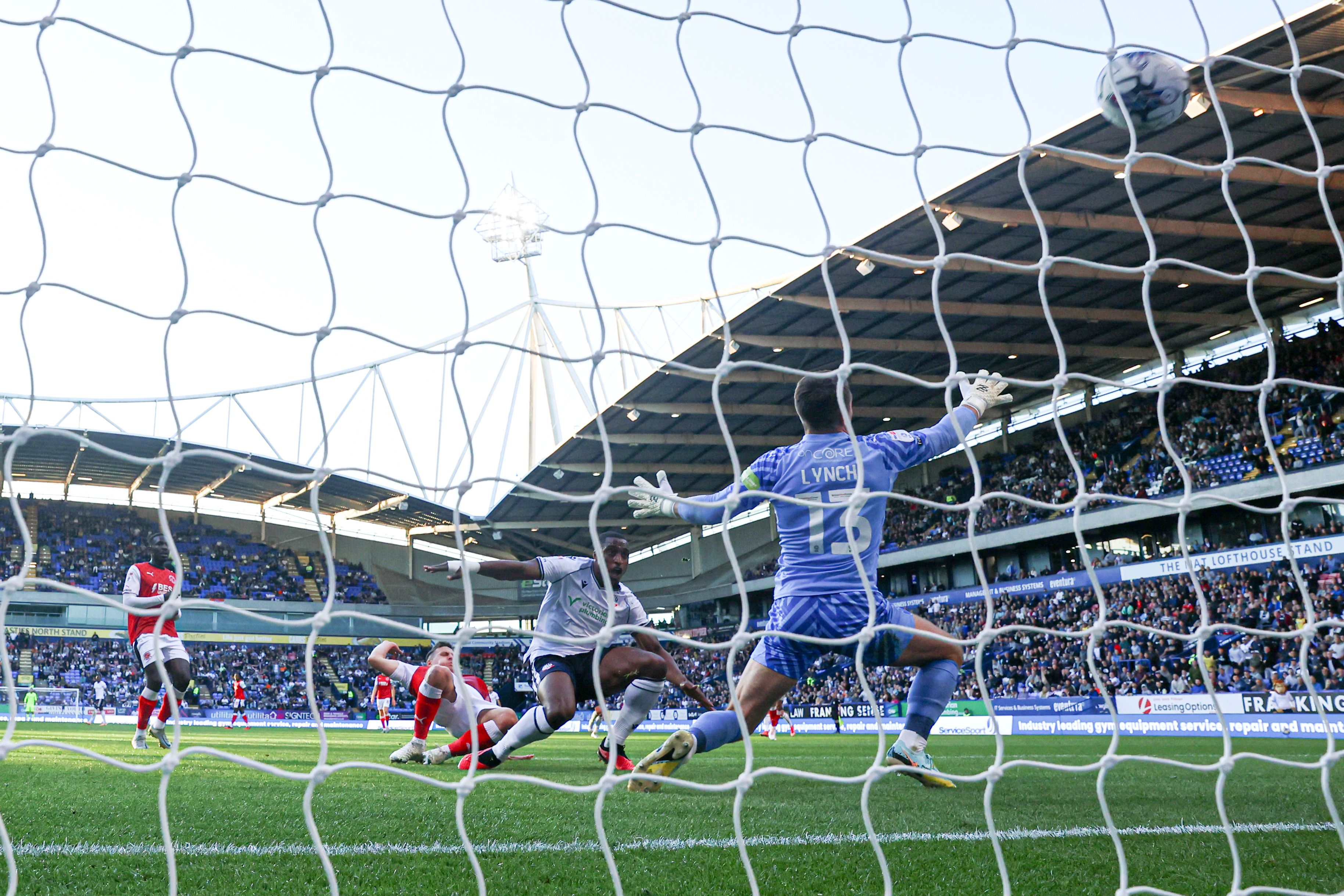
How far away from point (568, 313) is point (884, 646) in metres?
39.6

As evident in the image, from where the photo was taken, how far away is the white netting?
2600 millimetres

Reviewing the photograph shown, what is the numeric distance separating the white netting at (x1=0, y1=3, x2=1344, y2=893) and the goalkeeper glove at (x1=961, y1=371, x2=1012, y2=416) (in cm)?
24

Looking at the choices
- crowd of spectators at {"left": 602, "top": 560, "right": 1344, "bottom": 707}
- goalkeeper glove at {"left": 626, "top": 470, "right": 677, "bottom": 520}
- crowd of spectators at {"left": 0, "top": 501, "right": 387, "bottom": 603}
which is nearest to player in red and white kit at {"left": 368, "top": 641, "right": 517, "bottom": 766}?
goalkeeper glove at {"left": 626, "top": 470, "right": 677, "bottom": 520}

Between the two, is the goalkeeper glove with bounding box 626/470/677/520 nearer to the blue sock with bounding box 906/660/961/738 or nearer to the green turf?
the green turf

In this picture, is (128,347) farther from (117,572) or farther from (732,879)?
(117,572)

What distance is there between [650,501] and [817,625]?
81 cm

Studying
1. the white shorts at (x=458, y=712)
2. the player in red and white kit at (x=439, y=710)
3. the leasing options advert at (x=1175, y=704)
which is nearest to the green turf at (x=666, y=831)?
the player in red and white kit at (x=439, y=710)

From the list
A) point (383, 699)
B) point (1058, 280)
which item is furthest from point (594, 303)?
point (383, 699)

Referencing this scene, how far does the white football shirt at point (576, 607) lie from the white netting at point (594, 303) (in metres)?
2.74

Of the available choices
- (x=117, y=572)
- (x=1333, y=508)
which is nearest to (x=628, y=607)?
(x=1333, y=508)

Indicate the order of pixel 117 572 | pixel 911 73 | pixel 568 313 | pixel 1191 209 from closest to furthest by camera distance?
pixel 911 73 → pixel 1191 209 → pixel 117 572 → pixel 568 313

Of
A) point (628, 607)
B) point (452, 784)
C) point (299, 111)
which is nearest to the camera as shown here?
point (452, 784)

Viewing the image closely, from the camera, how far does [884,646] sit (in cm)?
423

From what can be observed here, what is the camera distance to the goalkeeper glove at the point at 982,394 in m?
4.07
